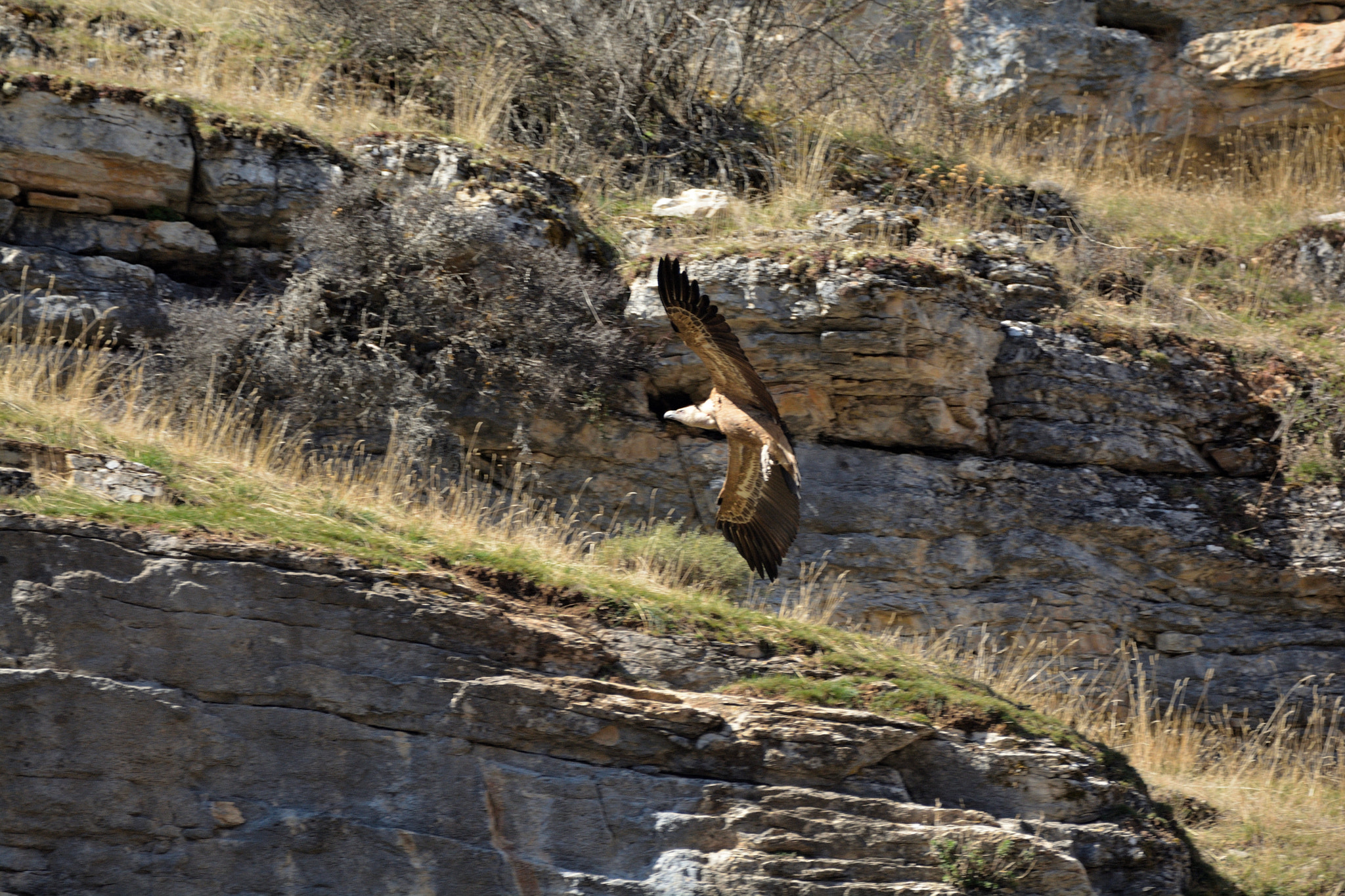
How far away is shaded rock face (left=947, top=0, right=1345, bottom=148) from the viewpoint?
14852 millimetres

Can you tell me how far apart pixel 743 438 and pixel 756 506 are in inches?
17.3

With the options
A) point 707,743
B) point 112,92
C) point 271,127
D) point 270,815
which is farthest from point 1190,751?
point 112,92

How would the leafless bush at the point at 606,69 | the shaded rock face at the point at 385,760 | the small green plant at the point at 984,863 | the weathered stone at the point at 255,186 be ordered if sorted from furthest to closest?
1. the leafless bush at the point at 606,69
2. the weathered stone at the point at 255,186
3. the small green plant at the point at 984,863
4. the shaded rock face at the point at 385,760

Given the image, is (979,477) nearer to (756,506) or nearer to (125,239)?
(756,506)

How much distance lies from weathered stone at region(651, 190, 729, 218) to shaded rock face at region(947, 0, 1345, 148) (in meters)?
5.43

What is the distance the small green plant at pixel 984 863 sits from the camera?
18.7ft

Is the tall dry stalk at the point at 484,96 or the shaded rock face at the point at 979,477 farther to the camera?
the tall dry stalk at the point at 484,96

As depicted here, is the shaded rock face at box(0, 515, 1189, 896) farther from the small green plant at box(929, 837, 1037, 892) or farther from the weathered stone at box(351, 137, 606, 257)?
the weathered stone at box(351, 137, 606, 257)

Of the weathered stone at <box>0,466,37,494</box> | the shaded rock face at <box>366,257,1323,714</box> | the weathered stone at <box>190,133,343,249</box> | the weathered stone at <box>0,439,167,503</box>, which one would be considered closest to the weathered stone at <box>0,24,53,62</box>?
the weathered stone at <box>190,133,343,249</box>

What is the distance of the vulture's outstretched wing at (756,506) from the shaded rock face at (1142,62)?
31.9 feet

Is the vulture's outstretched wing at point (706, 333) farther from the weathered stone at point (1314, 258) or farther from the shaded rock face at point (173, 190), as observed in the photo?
the weathered stone at point (1314, 258)

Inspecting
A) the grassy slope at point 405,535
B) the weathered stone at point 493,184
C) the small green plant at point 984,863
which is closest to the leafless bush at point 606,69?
the weathered stone at point 493,184

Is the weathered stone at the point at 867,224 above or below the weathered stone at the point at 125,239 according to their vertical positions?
above

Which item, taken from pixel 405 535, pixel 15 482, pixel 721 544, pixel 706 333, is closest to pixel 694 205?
pixel 721 544
